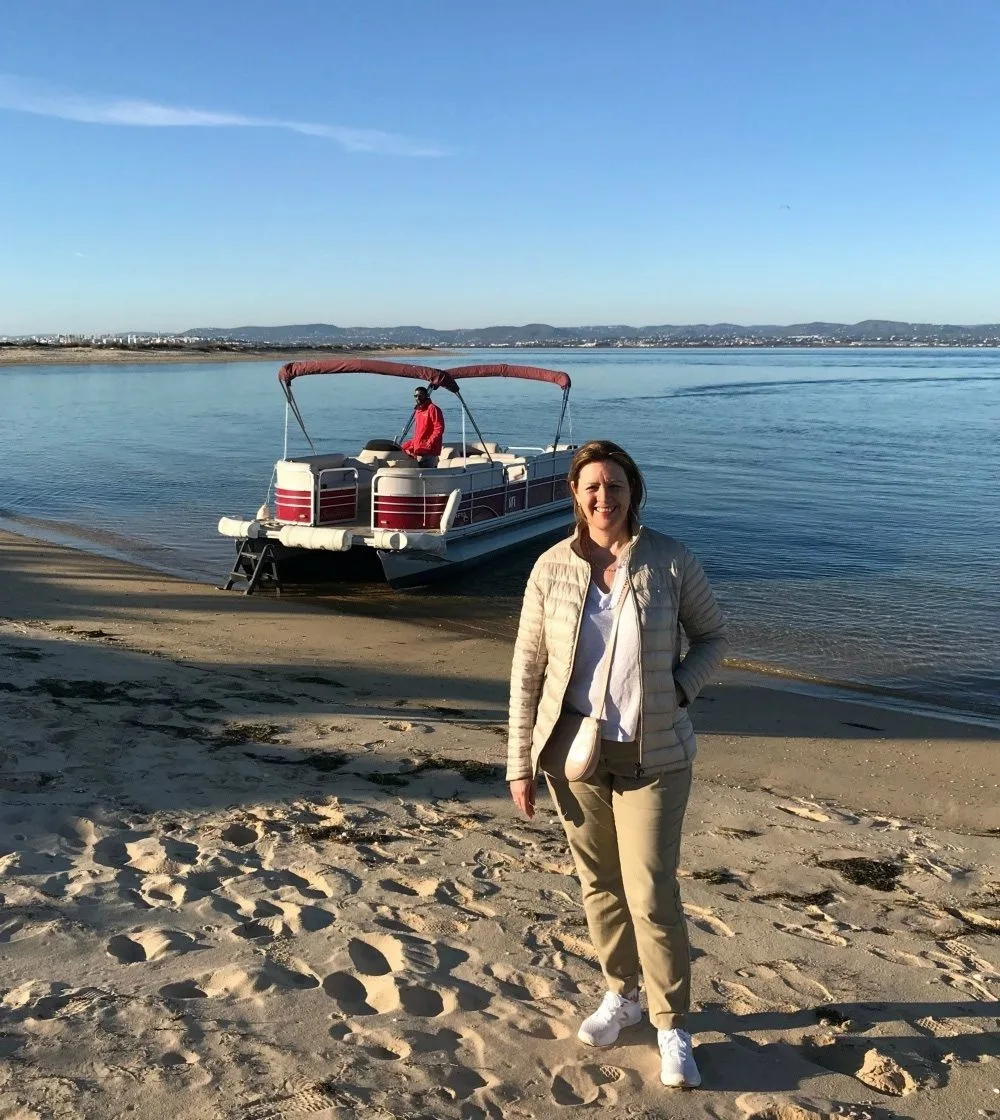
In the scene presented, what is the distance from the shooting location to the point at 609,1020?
3469mm

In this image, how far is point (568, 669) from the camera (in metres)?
3.30

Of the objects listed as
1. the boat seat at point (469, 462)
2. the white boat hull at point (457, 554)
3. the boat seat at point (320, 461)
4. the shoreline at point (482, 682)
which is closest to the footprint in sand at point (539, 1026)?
the shoreline at point (482, 682)

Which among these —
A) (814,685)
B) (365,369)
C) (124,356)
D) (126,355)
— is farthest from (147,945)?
(126,355)

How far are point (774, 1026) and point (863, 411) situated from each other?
53912 mm

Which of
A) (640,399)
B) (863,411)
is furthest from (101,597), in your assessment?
(640,399)

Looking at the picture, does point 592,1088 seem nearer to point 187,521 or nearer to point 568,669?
point 568,669

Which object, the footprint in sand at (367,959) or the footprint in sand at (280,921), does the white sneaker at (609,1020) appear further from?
the footprint in sand at (280,921)

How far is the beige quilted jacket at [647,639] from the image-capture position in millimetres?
3225

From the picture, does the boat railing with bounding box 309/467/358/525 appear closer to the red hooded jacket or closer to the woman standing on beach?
the red hooded jacket

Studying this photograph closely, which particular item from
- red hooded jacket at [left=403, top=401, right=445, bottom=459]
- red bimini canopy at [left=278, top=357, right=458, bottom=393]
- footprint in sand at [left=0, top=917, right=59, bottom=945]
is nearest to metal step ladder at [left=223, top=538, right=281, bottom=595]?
red bimini canopy at [left=278, top=357, right=458, bottom=393]

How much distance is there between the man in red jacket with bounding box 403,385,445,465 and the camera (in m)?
15.1

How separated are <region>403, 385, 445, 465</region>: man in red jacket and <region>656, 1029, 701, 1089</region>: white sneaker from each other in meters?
12.2

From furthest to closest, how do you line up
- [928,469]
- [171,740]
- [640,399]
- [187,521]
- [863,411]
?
[640,399], [863,411], [928,469], [187,521], [171,740]

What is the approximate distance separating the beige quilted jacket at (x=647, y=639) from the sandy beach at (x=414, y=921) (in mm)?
986
